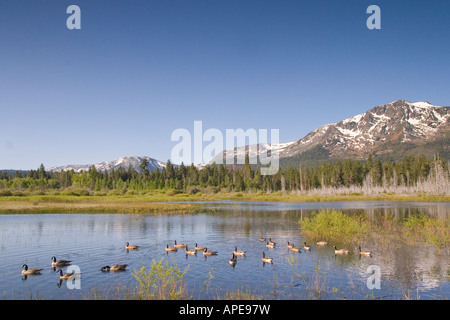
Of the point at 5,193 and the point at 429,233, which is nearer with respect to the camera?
the point at 429,233

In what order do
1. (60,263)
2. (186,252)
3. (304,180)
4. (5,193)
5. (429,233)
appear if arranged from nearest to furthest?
1. (60,263)
2. (186,252)
3. (429,233)
4. (5,193)
5. (304,180)

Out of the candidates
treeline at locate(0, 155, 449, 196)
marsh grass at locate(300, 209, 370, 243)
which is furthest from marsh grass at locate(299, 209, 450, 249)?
treeline at locate(0, 155, 449, 196)

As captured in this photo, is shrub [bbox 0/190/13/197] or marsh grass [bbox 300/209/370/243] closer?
marsh grass [bbox 300/209/370/243]

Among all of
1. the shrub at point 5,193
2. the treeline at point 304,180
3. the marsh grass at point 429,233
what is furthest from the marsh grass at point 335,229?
the treeline at point 304,180

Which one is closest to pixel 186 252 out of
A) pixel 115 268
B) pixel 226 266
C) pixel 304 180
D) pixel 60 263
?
pixel 226 266

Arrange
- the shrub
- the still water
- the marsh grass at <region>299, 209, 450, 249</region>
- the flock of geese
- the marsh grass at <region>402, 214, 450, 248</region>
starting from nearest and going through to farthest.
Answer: the still water < the flock of geese < the marsh grass at <region>402, 214, 450, 248</region> < the marsh grass at <region>299, 209, 450, 249</region> < the shrub

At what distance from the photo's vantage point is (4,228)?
42312 millimetres

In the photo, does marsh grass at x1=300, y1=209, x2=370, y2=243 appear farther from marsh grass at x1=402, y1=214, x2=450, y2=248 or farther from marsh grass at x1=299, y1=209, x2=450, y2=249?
marsh grass at x1=402, y1=214, x2=450, y2=248

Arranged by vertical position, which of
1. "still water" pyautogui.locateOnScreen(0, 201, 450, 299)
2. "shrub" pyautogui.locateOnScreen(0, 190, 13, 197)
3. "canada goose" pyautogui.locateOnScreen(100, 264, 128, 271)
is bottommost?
"still water" pyautogui.locateOnScreen(0, 201, 450, 299)

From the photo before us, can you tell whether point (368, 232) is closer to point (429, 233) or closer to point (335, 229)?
point (335, 229)

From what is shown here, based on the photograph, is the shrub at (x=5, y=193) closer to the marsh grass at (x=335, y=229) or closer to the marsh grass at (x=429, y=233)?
the marsh grass at (x=335, y=229)

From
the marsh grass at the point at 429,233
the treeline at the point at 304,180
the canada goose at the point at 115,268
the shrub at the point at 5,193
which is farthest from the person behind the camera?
the treeline at the point at 304,180

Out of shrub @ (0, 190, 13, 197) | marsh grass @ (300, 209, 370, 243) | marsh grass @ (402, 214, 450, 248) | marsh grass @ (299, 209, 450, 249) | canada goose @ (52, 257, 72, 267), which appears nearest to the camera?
canada goose @ (52, 257, 72, 267)

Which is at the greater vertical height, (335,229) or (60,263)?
(335,229)
